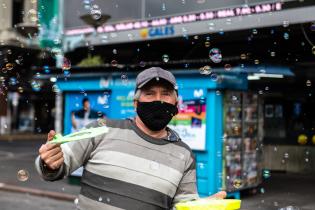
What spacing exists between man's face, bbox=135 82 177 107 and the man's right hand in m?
0.58

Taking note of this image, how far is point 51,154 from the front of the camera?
214 cm

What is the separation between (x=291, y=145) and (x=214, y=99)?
206 inches

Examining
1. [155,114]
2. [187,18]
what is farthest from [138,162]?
[187,18]

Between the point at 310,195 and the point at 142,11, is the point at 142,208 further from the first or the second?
the point at 142,11

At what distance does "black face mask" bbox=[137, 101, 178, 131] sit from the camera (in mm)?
2445

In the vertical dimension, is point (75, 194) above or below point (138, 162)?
below

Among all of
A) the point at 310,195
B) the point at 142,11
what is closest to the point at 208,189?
the point at 310,195

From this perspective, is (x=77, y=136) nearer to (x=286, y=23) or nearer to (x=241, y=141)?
(x=241, y=141)

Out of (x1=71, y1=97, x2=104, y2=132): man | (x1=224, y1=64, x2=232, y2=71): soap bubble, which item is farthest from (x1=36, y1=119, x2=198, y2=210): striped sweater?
(x1=71, y1=97, x2=104, y2=132): man

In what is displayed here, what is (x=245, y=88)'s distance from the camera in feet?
30.9

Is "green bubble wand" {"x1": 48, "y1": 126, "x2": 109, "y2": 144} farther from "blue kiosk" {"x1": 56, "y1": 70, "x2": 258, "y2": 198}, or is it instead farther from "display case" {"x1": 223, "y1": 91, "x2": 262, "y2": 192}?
"display case" {"x1": 223, "y1": 91, "x2": 262, "y2": 192}

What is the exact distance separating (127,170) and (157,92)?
0.46m

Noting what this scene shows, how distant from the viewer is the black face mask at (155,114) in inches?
A: 96.3

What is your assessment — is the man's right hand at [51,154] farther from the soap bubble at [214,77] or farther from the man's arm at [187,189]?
the soap bubble at [214,77]
